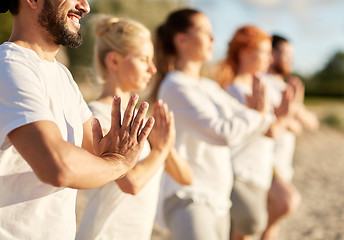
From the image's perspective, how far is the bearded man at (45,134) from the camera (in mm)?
1571

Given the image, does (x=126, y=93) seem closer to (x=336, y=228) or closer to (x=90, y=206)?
(x=90, y=206)

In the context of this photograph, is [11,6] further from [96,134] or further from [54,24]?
[96,134]

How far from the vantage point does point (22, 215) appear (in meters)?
1.81

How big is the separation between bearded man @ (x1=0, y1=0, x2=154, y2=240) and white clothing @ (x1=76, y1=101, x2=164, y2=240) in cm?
64

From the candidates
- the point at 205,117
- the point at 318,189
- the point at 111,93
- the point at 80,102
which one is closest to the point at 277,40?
the point at 205,117

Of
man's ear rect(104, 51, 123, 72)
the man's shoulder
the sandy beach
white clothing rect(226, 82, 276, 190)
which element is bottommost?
the sandy beach

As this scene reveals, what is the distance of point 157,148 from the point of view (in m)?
A: 2.71

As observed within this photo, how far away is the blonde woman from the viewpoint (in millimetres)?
2619

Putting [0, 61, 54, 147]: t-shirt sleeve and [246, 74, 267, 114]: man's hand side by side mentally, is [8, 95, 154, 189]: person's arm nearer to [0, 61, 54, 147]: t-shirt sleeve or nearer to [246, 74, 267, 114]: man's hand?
[0, 61, 54, 147]: t-shirt sleeve

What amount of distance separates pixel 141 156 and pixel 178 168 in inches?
14.1

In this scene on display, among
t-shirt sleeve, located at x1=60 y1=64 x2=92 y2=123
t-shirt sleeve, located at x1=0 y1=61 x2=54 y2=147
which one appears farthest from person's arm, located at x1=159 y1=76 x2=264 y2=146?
t-shirt sleeve, located at x1=0 y1=61 x2=54 y2=147

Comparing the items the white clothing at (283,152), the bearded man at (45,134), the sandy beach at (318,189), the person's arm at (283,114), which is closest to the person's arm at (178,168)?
the bearded man at (45,134)

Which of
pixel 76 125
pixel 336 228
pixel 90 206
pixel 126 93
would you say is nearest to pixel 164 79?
pixel 126 93

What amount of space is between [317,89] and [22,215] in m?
41.0
